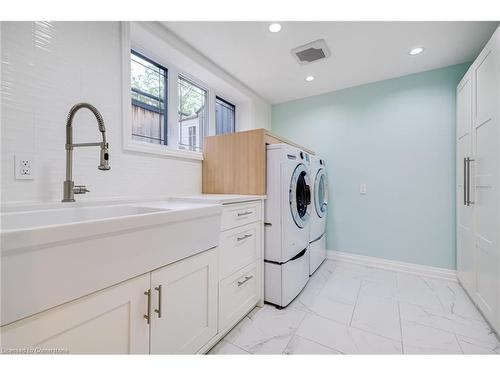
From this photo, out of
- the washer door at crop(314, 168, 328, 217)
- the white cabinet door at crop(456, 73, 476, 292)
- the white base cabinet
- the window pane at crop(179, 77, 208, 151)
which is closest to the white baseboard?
the white cabinet door at crop(456, 73, 476, 292)

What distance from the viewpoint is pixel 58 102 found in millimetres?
1207

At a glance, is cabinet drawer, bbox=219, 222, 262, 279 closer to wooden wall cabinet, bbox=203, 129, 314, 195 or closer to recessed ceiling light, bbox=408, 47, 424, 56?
wooden wall cabinet, bbox=203, 129, 314, 195

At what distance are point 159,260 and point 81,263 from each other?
0.31 meters

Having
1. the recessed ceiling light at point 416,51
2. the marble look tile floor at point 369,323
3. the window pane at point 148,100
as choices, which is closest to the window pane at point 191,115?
the window pane at point 148,100

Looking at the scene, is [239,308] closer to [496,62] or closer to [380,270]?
[380,270]

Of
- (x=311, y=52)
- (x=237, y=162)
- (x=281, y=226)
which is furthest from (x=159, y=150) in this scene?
(x=311, y=52)

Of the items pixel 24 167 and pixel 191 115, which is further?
pixel 191 115

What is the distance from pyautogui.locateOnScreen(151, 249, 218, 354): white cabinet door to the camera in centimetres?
95

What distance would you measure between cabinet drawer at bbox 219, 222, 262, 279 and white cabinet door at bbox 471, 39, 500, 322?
1578mm

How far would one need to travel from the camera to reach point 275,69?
2.41 metres

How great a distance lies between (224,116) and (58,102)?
1.93m

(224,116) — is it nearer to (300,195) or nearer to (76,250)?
(300,195)

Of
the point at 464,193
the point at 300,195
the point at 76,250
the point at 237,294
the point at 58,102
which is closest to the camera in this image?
the point at 76,250
